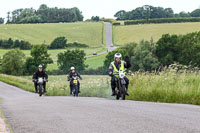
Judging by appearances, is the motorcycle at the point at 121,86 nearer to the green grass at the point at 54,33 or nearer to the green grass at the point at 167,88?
the green grass at the point at 167,88

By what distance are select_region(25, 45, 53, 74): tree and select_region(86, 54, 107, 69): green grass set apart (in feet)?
35.9

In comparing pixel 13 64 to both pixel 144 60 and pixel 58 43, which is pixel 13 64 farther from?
pixel 144 60

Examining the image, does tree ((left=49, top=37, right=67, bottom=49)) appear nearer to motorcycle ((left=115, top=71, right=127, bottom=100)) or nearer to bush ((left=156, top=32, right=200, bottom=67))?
bush ((left=156, top=32, right=200, bottom=67))

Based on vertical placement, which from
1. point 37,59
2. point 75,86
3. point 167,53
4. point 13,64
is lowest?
A: point 13,64

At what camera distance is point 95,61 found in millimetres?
109062

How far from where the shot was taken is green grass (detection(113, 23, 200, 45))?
422 feet

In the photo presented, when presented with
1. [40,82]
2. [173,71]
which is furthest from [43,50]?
[173,71]

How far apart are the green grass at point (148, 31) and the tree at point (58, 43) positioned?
17.7 meters

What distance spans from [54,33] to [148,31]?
39014 millimetres

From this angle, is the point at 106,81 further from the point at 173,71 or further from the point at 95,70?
the point at 95,70

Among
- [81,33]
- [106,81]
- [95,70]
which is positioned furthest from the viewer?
[81,33]

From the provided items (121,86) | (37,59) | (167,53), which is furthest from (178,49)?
(121,86)

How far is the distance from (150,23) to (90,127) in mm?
156704

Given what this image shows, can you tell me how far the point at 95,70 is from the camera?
98.8 m
